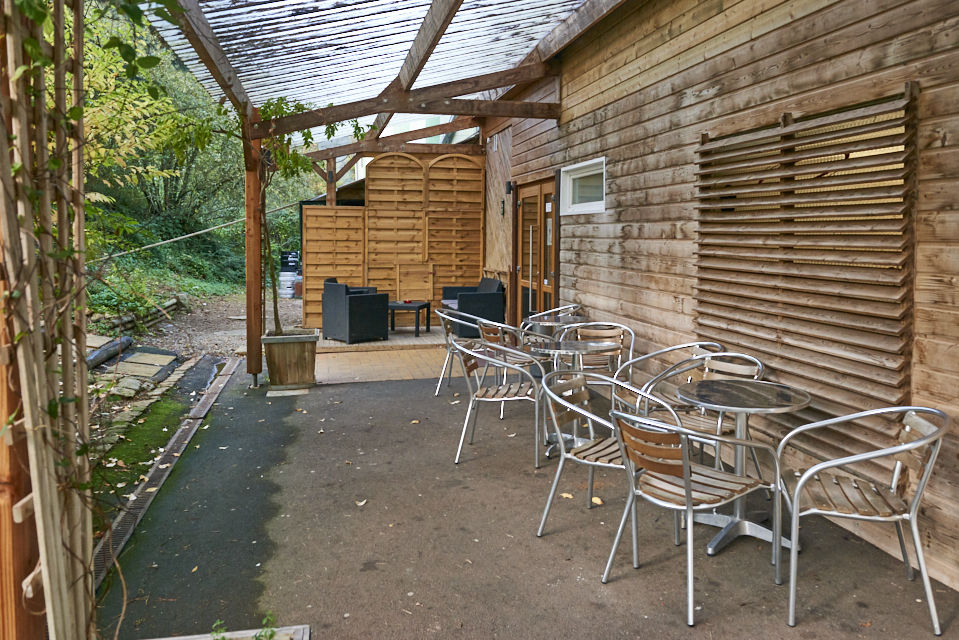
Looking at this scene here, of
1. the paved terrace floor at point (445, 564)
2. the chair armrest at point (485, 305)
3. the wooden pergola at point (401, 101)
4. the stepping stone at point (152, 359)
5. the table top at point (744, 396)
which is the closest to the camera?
the paved terrace floor at point (445, 564)

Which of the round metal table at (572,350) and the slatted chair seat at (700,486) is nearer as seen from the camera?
the slatted chair seat at (700,486)

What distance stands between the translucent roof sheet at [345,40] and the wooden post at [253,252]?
68 cm

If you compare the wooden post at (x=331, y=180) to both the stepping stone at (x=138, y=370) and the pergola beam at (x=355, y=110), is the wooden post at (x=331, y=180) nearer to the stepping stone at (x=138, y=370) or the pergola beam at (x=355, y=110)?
the stepping stone at (x=138, y=370)

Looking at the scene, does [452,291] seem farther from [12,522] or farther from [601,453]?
[12,522]

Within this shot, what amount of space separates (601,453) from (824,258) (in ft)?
5.13

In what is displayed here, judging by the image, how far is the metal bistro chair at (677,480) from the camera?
2.70 meters

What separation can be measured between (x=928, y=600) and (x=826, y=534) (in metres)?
0.91

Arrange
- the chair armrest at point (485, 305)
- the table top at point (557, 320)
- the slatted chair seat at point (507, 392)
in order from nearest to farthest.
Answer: the slatted chair seat at point (507, 392)
the table top at point (557, 320)
the chair armrest at point (485, 305)

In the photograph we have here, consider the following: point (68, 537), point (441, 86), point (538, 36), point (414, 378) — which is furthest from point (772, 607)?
point (538, 36)

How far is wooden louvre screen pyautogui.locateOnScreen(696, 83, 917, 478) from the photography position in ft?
10.5

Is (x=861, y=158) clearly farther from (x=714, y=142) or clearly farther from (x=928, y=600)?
(x=928, y=600)

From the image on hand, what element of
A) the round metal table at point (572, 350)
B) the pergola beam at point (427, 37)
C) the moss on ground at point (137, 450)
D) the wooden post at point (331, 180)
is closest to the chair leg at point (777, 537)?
the round metal table at point (572, 350)

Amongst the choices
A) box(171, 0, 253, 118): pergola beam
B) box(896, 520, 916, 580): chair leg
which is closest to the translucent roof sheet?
box(171, 0, 253, 118): pergola beam

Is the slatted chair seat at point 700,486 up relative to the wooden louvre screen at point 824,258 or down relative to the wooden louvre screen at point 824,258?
down
